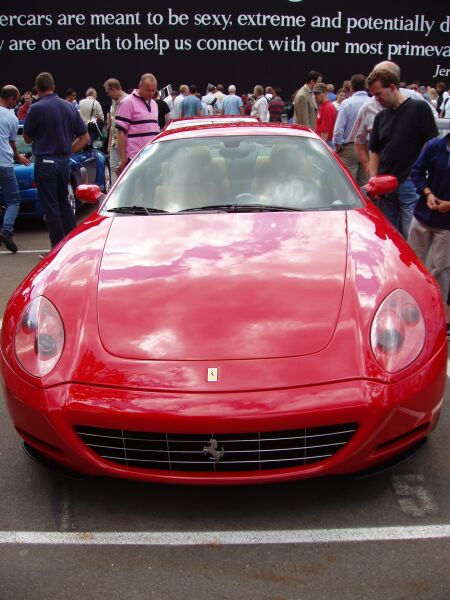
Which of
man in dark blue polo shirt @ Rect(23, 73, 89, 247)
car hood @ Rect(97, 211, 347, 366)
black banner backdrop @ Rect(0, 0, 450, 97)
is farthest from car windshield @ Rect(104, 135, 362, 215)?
black banner backdrop @ Rect(0, 0, 450, 97)

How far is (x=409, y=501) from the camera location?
2.61m

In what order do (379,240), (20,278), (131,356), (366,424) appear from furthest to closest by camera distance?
(20,278) → (379,240) → (131,356) → (366,424)

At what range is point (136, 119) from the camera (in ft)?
24.6

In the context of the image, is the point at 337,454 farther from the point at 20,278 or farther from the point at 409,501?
the point at 20,278

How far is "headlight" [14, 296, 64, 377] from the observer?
2.55 metres

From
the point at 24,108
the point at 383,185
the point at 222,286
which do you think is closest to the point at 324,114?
the point at 383,185

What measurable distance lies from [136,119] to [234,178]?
3.95m

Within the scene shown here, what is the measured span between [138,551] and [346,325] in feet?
3.65

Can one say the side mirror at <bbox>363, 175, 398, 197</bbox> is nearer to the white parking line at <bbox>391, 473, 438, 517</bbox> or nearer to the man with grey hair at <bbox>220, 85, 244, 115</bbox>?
the white parking line at <bbox>391, 473, 438, 517</bbox>

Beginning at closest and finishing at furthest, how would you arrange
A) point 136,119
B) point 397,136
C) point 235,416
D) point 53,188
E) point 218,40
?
1. point 235,416
2. point 397,136
3. point 53,188
4. point 136,119
5. point 218,40

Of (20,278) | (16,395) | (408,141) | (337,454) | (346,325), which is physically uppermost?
(408,141)

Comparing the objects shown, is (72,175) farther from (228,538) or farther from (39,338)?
(228,538)

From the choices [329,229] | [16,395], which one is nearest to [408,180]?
Result: [329,229]

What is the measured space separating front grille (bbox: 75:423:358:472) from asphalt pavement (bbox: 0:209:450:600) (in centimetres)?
26
